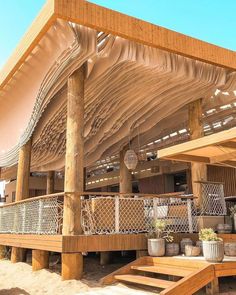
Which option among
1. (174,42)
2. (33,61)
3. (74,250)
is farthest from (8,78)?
(74,250)

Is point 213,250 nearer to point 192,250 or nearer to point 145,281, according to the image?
point 192,250

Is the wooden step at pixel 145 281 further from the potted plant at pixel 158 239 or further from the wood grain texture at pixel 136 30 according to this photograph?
the wood grain texture at pixel 136 30

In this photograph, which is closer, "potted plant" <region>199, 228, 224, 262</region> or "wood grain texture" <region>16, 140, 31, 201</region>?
"potted plant" <region>199, 228, 224, 262</region>

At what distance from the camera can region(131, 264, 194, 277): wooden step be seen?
583 cm

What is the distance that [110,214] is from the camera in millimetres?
7441

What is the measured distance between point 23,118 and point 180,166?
8897mm

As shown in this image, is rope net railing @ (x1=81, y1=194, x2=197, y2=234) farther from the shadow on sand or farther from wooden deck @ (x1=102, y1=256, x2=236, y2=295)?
the shadow on sand

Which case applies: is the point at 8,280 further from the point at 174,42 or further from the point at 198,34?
the point at 198,34

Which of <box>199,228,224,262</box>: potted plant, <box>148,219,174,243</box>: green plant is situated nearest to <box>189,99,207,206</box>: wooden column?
<box>148,219,174,243</box>: green plant

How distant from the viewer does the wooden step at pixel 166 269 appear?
5832mm

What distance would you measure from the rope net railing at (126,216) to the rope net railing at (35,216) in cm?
86

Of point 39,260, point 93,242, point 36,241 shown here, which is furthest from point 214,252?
point 39,260

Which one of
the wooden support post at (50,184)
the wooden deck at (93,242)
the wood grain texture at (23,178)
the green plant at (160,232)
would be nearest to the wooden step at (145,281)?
the wooden deck at (93,242)

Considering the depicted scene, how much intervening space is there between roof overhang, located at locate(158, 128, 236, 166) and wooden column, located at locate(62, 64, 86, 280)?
6.15 feet
